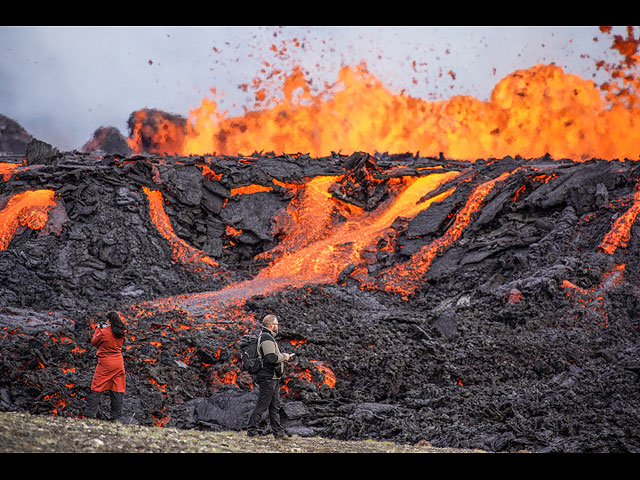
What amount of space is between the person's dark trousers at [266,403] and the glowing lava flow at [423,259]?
461 inches

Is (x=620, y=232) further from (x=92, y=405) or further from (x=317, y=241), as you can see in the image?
(x=92, y=405)

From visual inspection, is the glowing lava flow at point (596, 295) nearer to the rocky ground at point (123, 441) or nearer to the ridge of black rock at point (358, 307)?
the ridge of black rock at point (358, 307)

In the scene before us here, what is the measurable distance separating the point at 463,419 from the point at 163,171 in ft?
58.1

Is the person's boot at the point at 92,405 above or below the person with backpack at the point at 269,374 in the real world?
below

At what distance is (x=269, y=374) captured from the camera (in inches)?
360

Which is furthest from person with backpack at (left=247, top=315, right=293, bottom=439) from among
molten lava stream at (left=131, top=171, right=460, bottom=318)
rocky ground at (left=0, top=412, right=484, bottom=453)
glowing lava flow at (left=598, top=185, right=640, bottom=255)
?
glowing lava flow at (left=598, top=185, right=640, bottom=255)

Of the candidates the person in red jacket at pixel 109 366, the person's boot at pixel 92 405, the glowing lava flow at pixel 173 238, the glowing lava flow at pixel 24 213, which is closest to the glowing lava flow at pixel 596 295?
the person in red jacket at pixel 109 366

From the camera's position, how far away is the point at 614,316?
16.0 m

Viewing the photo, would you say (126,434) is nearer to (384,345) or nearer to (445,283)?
(384,345)

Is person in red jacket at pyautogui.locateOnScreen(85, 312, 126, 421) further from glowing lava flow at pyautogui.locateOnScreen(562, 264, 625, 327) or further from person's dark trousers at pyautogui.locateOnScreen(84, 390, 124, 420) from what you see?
glowing lava flow at pyautogui.locateOnScreen(562, 264, 625, 327)

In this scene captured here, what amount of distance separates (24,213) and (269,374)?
56.6 feet

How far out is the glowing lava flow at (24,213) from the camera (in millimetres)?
22469

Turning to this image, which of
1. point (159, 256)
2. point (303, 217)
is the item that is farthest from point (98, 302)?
point (303, 217)

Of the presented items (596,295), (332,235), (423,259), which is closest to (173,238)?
(332,235)
